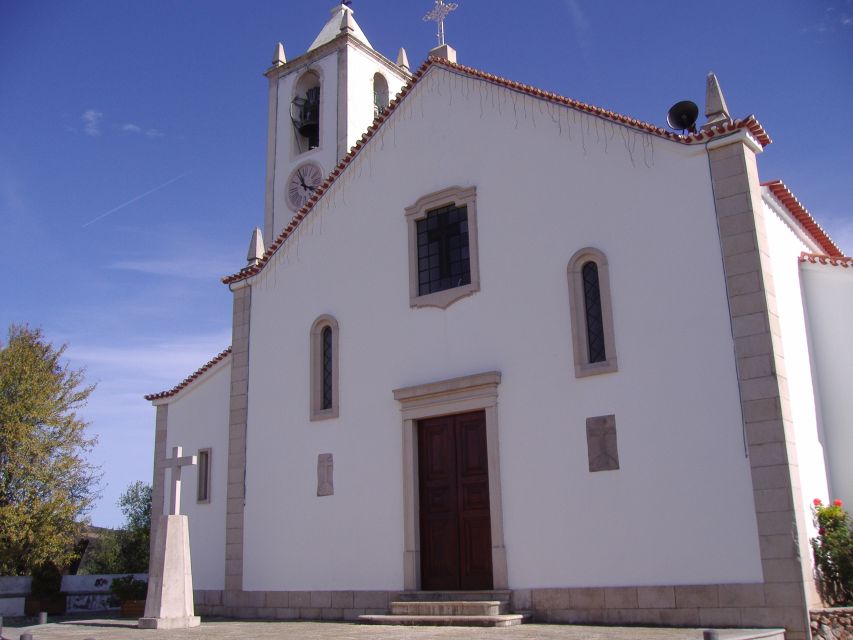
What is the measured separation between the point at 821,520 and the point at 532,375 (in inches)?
168

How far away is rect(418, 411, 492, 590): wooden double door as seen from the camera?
12.9 meters

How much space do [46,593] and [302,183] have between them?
1298cm

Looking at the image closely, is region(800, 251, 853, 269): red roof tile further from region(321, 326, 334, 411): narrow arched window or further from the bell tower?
the bell tower

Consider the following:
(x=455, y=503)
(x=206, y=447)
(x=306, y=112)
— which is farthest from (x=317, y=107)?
(x=455, y=503)

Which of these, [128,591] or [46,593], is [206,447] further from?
[46,593]

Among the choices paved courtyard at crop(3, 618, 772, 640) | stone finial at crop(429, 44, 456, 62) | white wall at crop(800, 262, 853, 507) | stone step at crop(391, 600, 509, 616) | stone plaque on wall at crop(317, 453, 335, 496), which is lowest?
paved courtyard at crop(3, 618, 772, 640)

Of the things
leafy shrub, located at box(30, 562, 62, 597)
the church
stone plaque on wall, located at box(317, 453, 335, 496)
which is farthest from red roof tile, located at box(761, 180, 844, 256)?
leafy shrub, located at box(30, 562, 62, 597)

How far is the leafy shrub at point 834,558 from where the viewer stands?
34.0 ft

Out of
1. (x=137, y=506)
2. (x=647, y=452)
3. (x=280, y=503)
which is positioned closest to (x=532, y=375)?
(x=647, y=452)

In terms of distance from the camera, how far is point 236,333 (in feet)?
55.3

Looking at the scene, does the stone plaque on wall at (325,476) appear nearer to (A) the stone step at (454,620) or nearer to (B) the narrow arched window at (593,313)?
(A) the stone step at (454,620)

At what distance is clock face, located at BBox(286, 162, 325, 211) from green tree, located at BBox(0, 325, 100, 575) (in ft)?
26.4

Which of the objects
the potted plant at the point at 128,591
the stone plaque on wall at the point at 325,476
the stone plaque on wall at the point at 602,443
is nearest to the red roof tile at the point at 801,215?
the stone plaque on wall at the point at 602,443

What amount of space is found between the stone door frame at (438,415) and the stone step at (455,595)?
0.47 feet
